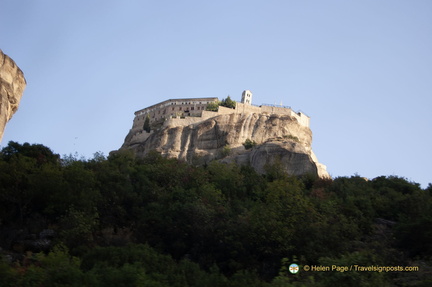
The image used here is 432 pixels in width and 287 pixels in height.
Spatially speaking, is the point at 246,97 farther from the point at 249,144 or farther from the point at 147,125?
the point at 249,144

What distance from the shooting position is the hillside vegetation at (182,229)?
905 inches

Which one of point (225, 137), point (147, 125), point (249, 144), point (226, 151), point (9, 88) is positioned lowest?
point (9, 88)

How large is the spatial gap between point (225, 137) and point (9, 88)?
2923 centimetres

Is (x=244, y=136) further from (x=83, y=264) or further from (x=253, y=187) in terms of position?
(x=83, y=264)

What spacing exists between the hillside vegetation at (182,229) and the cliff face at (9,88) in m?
6.86

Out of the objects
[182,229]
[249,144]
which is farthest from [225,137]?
[182,229]

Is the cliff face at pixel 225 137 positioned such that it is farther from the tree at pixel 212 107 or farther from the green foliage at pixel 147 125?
the green foliage at pixel 147 125

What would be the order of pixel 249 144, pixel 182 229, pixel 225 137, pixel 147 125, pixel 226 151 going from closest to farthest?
pixel 182 229 → pixel 226 151 → pixel 249 144 → pixel 225 137 → pixel 147 125

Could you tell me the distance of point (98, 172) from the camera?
39812 mm

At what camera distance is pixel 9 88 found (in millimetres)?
49531

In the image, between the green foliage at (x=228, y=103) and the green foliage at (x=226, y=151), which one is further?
the green foliage at (x=228, y=103)

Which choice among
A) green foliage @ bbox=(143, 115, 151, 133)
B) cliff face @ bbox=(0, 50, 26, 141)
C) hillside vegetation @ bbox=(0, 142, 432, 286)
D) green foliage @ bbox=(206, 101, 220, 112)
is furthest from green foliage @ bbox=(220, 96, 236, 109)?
hillside vegetation @ bbox=(0, 142, 432, 286)

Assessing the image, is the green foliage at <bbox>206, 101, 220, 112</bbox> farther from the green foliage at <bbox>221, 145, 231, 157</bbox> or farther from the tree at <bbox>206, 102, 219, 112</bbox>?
the green foliage at <bbox>221, 145, 231, 157</bbox>

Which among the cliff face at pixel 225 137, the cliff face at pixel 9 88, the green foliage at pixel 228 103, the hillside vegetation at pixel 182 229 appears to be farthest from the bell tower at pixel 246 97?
the hillside vegetation at pixel 182 229
